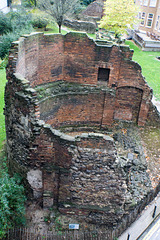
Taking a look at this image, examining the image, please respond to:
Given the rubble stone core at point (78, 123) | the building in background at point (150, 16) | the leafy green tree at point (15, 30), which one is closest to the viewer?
the rubble stone core at point (78, 123)

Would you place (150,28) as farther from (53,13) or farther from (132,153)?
(132,153)

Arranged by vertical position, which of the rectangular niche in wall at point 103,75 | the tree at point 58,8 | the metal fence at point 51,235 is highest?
the tree at point 58,8

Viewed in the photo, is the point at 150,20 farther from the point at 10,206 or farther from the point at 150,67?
the point at 10,206

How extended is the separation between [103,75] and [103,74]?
6 cm

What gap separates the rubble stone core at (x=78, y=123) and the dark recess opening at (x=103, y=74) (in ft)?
0.19

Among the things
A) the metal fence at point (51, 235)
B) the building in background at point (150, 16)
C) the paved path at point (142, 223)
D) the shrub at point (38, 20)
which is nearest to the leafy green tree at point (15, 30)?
the shrub at point (38, 20)

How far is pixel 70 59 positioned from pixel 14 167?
6.95 meters

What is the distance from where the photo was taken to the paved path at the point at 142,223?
898 cm

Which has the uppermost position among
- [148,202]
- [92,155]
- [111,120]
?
[92,155]

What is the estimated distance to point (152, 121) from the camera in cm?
1475

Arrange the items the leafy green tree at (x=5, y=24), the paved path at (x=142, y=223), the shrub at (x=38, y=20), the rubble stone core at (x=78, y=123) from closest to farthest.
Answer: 1. the rubble stone core at (x=78, y=123)
2. the paved path at (x=142, y=223)
3. the leafy green tree at (x=5, y=24)
4. the shrub at (x=38, y=20)

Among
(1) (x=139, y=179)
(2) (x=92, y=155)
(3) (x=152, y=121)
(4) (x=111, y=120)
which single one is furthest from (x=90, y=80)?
(2) (x=92, y=155)

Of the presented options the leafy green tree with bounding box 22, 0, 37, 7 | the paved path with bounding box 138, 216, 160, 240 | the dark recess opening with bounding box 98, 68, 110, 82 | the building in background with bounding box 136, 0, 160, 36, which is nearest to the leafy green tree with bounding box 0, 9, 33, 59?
the leafy green tree with bounding box 22, 0, 37, 7

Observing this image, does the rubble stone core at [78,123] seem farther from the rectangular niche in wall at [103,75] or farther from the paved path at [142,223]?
the paved path at [142,223]
